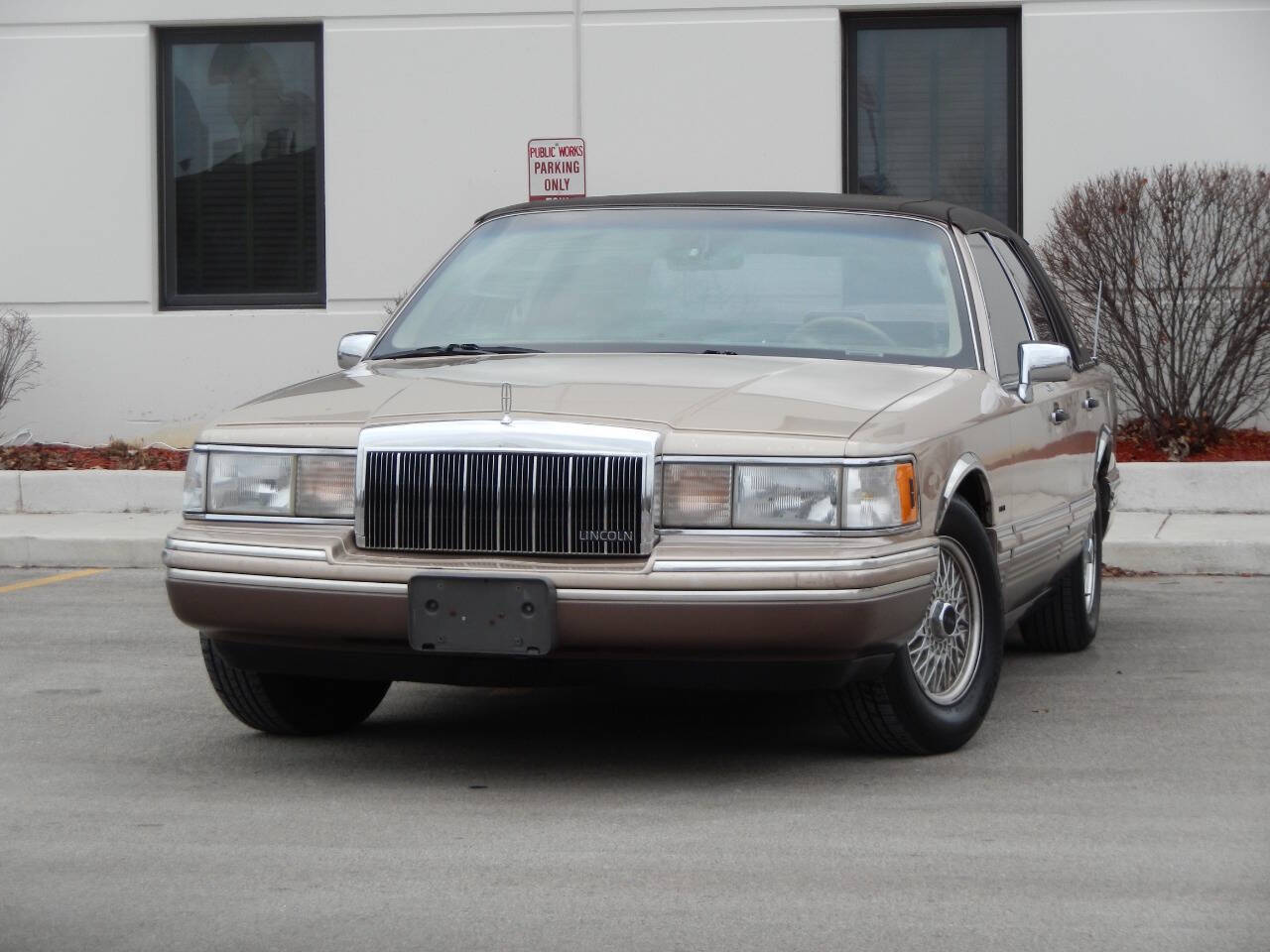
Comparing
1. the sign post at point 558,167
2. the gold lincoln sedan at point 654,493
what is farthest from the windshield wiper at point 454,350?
the sign post at point 558,167

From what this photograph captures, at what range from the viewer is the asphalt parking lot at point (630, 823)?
392 cm

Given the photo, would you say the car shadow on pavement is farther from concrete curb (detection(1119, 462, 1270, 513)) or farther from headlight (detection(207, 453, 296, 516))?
concrete curb (detection(1119, 462, 1270, 513))

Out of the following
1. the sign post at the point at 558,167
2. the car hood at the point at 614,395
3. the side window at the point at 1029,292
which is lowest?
the car hood at the point at 614,395

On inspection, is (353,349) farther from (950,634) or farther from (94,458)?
(94,458)

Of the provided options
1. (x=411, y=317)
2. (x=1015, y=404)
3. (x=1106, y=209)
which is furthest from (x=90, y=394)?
(x=1015, y=404)

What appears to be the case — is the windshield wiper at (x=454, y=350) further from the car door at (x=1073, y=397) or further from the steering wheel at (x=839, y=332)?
the car door at (x=1073, y=397)

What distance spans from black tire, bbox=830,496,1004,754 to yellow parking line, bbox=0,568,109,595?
5833 millimetres

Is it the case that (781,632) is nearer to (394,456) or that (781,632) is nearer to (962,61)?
(394,456)

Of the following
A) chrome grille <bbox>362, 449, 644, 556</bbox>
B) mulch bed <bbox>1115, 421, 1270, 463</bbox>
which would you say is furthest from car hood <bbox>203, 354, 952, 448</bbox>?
mulch bed <bbox>1115, 421, 1270, 463</bbox>

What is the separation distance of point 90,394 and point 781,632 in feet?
35.4

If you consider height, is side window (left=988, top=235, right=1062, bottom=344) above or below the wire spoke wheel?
above

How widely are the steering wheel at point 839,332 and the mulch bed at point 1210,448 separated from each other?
6.62 m

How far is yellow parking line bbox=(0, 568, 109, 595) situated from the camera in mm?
10039

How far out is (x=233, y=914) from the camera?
399 cm
